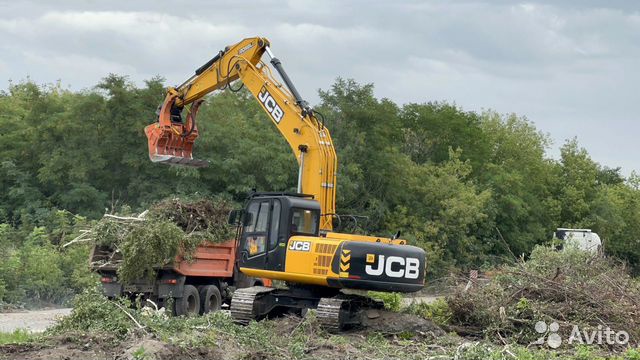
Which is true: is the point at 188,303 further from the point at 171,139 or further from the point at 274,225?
the point at 274,225

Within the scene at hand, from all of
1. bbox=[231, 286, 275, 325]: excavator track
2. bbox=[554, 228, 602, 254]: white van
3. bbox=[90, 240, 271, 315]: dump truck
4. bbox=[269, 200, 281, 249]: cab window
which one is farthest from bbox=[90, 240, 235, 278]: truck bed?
bbox=[554, 228, 602, 254]: white van

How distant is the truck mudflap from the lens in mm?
16219

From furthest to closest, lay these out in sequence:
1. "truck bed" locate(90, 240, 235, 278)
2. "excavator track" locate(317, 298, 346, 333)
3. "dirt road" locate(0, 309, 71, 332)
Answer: "truck bed" locate(90, 240, 235, 278)
"dirt road" locate(0, 309, 71, 332)
"excavator track" locate(317, 298, 346, 333)

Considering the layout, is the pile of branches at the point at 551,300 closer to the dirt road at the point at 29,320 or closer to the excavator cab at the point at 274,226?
the excavator cab at the point at 274,226

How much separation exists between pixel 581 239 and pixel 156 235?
20713mm

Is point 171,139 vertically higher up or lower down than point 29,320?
higher up

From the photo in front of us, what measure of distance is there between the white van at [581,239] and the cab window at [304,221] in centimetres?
580

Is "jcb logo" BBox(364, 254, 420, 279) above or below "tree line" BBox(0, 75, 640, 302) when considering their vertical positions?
below

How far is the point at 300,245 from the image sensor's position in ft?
55.2

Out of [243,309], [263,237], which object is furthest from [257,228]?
[243,309]

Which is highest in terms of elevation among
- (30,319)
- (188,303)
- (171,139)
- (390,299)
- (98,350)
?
(171,139)

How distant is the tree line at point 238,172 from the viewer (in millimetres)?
32531

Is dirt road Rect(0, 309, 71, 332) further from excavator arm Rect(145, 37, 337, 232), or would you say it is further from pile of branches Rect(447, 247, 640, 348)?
pile of branches Rect(447, 247, 640, 348)

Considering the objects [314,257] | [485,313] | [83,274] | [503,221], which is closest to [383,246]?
[314,257]
